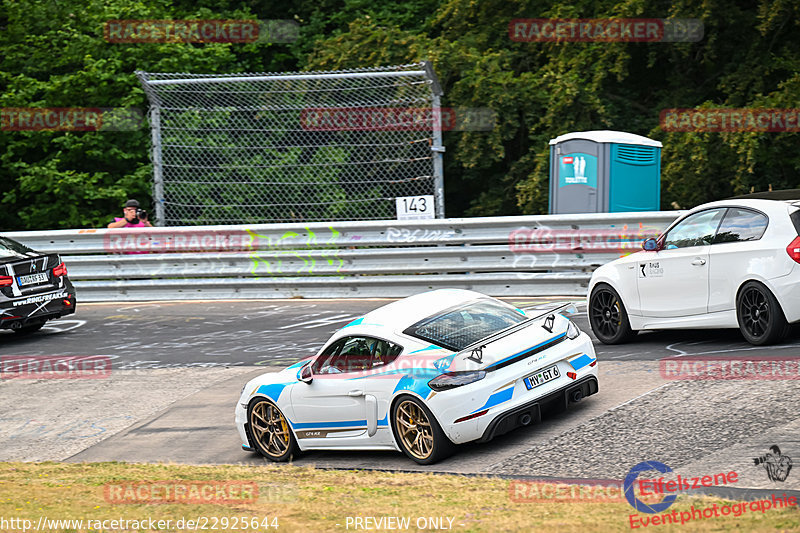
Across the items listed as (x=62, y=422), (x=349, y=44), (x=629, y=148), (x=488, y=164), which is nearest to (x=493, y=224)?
(x=629, y=148)

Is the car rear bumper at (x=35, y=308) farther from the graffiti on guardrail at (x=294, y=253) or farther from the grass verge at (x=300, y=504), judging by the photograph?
the grass verge at (x=300, y=504)

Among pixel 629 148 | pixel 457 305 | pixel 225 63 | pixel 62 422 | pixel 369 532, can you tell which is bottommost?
pixel 62 422

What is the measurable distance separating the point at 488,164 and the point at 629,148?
249 inches

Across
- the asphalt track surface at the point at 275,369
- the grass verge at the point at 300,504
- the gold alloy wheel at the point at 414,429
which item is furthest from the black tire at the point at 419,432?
the grass verge at the point at 300,504

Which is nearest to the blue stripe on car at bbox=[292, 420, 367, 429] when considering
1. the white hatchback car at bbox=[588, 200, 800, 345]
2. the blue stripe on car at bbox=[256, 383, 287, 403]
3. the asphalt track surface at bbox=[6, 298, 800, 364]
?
the blue stripe on car at bbox=[256, 383, 287, 403]

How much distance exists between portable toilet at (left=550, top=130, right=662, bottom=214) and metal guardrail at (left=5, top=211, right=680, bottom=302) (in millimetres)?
468

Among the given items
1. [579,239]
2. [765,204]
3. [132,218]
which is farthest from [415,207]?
[765,204]

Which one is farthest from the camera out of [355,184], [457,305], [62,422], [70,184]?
[70,184]

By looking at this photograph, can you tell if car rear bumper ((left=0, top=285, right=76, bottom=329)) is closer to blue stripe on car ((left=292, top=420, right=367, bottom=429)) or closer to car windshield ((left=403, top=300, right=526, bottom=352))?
blue stripe on car ((left=292, top=420, right=367, bottom=429))

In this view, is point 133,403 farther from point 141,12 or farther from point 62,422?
point 141,12

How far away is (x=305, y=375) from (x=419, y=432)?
133 cm

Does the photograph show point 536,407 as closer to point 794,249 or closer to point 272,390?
point 272,390

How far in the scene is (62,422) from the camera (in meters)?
11.1

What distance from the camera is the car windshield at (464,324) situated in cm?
859
